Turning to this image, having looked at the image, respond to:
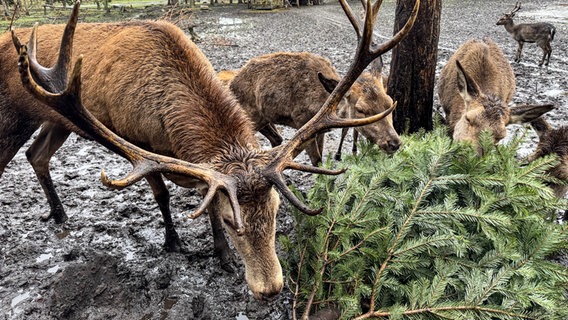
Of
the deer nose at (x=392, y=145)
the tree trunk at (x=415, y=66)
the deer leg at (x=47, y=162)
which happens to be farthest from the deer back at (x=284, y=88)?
the deer leg at (x=47, y=162)

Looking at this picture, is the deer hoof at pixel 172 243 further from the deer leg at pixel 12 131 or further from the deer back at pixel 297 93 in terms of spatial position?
the deer back at pixel 297 93

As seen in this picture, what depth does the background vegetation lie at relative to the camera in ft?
8.58

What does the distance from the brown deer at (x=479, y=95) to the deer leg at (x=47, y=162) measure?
4.43m

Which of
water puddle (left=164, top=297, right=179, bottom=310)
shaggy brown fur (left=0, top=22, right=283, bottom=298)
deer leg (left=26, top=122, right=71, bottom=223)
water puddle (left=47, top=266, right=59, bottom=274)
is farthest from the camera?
deer leg (left=26, top=122, right=71, bottom=223)

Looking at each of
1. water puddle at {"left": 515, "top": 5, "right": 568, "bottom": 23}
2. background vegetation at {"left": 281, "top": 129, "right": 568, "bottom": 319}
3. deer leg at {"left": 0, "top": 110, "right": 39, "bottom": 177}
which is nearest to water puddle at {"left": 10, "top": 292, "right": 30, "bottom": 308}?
deer leg at {"left": 0, "top": 110, "right": 39, "bottom": 177}

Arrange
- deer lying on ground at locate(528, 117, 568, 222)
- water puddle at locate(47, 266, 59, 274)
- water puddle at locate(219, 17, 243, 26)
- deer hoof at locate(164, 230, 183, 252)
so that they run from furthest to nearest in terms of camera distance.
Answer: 1. water puddle at locate(219, 17, 243, 26)
2. deer hoof at locate(164, 230, 183, 252)
3. water puddle at locate(47, 266, 59, 274)
4. deer lying on ground at locate(528, 117, 568, 222)

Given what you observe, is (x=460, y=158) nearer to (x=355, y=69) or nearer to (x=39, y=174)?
(x=355, y=69)

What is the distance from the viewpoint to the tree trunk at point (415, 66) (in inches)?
193

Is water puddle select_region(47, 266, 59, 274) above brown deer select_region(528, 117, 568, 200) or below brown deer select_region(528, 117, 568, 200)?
below

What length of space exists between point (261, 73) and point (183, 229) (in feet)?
7.49

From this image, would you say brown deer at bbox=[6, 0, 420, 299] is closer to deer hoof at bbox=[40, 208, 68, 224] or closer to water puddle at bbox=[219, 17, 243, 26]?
deer hoof at bbox=[40, 208, 68, 224]

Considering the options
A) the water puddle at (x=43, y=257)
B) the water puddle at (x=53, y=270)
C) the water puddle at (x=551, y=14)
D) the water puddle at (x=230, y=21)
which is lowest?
the water puddle at (x=551, y=14)

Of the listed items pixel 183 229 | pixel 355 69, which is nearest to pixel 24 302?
pixel 183 229

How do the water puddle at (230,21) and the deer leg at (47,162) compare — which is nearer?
the deer leg at (47,162)
